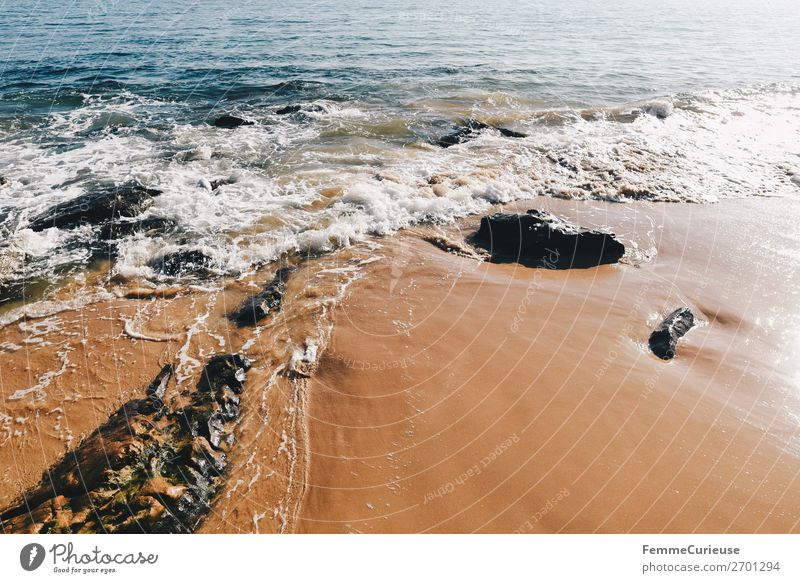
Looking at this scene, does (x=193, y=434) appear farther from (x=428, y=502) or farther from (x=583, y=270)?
(x=583, y=270)

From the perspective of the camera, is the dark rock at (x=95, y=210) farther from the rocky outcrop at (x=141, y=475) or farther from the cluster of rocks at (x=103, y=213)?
the rocky outcrop at (x=141, y=475)

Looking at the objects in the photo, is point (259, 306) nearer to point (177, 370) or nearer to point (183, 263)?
point (177, 370)

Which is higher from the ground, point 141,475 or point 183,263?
point 183,263

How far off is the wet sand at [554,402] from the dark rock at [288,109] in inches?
488

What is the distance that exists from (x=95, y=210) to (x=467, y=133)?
12113 millimetres

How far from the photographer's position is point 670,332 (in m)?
6.75

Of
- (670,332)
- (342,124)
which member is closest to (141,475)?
(670,332)

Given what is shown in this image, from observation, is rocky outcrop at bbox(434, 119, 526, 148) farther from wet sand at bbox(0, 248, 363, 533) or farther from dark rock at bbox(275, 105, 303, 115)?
wet sand at bbox(0, 248, 363, 533)

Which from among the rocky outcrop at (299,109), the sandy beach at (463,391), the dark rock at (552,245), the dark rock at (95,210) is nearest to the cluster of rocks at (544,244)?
the dark rock at (552,245)

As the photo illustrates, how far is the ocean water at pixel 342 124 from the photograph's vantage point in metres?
10.4

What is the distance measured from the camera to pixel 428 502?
4465 millimetres

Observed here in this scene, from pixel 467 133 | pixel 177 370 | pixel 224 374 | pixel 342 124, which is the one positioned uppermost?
pixel 342 124

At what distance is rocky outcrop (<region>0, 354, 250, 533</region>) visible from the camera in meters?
4.10

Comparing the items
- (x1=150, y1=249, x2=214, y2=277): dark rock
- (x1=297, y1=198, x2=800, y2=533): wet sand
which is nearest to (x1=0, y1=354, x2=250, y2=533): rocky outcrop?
(x1=297, y1=198, x2=800, y2=533): wet sand
